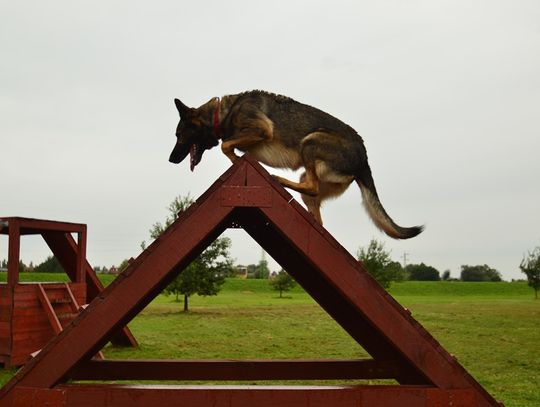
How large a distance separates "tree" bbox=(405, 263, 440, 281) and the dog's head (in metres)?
104

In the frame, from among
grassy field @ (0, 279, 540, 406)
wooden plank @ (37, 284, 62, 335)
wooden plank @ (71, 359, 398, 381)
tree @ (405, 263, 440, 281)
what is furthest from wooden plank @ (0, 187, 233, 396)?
tree @ (405, 263, 440, 281)

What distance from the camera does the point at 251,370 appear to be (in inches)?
213

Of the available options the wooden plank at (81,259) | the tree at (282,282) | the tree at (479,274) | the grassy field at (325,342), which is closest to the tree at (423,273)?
the tree at (479,274)

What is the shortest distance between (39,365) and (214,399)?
3.65 ft

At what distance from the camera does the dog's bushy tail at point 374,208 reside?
16.2ft

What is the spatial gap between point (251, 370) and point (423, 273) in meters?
105

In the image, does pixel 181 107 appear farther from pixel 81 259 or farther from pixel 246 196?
pixel 81 259

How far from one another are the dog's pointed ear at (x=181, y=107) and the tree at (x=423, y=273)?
342 feet

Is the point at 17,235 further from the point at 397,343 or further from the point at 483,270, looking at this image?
the point at 483,270

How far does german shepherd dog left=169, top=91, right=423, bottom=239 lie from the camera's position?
4.95m

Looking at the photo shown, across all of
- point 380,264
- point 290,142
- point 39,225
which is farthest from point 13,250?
point 380,264

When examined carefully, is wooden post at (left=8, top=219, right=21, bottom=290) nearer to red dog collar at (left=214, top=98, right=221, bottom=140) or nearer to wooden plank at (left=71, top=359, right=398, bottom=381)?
wooden plank at (left=71, top=359, right=398, bottom=381)

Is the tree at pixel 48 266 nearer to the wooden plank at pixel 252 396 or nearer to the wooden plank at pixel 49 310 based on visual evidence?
the wooden plank at pixel 49 310

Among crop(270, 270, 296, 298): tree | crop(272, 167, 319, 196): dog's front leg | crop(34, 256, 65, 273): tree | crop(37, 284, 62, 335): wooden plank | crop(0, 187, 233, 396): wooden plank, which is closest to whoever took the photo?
crop(0, 187, 233, 396): wooden plank
